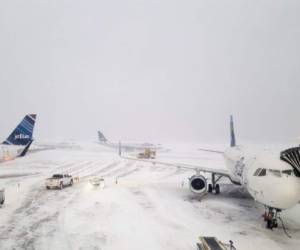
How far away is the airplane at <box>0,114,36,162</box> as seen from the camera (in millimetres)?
36722

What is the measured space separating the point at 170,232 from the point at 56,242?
5836 millimetres

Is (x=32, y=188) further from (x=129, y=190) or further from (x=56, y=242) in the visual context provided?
(x=56, y=242)

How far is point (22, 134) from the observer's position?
3934 cm

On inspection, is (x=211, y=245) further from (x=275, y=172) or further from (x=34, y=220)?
(x=34, y=220)

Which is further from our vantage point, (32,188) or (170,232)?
(32,188)

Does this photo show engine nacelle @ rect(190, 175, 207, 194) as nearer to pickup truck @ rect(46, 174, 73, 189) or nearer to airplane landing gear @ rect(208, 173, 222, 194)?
airplane landing gear @ rect(208, 173, 222, 194)

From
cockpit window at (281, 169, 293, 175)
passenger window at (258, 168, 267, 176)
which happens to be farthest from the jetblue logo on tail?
cockpit window at (281, 169, 293, 175)

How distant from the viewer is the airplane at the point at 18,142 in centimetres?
3672

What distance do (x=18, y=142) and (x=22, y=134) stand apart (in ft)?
4.07

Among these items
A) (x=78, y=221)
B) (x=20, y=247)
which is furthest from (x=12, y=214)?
(x=20, y=247)

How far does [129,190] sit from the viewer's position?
26531 millimetres

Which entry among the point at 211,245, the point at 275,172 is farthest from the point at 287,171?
the point at 211,245

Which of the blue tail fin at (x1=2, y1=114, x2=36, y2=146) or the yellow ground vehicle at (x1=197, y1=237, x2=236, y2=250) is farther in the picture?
the blue tail fin at (x1=2, y1=114, x2=36, y2=146)

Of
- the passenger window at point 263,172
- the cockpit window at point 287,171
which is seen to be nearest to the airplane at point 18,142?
the passenger window at point 263,172
